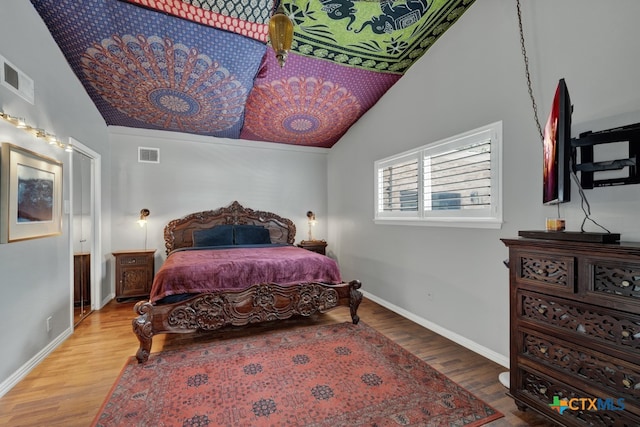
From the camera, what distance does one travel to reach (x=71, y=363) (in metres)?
2.42

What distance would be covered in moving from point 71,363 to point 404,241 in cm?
353

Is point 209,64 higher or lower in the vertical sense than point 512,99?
higher

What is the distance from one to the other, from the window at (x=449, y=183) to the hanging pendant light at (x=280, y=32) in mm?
1915

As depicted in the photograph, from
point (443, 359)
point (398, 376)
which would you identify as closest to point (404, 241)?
point (443, 359)

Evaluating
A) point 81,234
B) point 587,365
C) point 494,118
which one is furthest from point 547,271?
point 81,234

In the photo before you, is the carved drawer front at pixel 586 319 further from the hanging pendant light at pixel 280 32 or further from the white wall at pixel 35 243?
the white wall at pixel 35 243

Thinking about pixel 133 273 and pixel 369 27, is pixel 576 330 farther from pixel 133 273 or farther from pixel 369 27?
pixel 133 273

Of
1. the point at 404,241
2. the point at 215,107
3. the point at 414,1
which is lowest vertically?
the point at 404,241

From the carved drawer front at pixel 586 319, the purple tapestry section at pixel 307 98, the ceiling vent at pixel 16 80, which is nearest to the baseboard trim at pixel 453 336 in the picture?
the carved drawer front at pixel 586 319

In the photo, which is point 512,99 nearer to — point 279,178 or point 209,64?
point 209,64

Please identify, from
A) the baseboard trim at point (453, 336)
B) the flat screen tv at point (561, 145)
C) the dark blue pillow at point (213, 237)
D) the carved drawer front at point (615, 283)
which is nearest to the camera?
the carved drawer front at point (615, 283)

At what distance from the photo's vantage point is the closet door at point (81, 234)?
3.21 metres

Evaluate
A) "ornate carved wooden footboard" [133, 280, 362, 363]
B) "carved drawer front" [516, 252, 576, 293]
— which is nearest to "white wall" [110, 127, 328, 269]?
"ornate carved wooden footboard" [133, 280, 362, 363]

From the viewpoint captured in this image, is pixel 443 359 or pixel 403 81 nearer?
pixel 443 359
